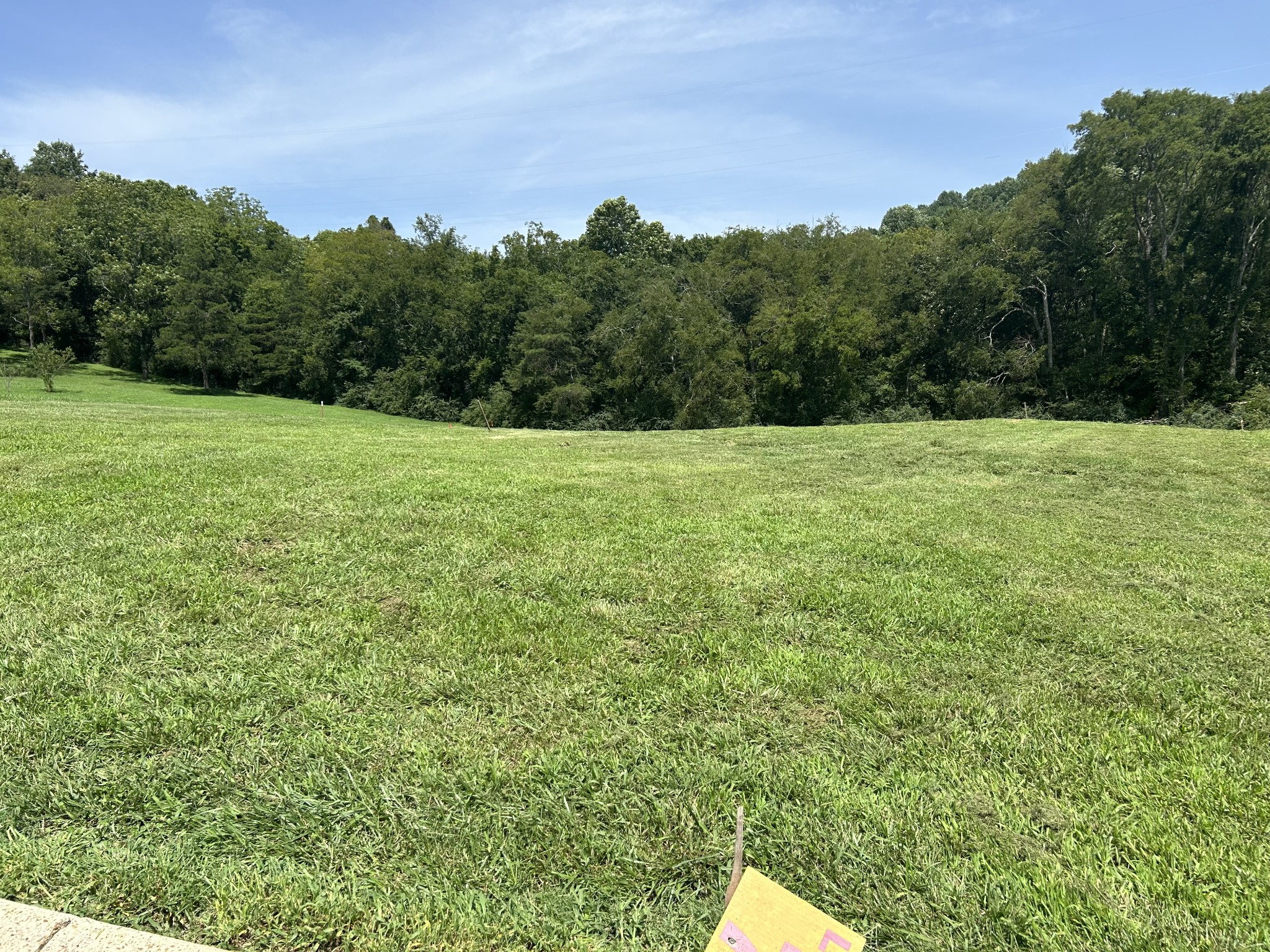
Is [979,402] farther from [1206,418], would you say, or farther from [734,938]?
[734,938]

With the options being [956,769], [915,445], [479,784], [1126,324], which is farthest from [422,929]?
[1126,324]

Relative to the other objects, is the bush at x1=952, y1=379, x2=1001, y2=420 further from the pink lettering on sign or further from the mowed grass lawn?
the pink lettering on sign

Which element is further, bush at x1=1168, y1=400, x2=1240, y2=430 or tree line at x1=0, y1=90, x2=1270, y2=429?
tree line at x1=0, y1=90, x2=1270, y2=429

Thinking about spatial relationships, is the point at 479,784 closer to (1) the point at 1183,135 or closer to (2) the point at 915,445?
(2) the point at 915,445

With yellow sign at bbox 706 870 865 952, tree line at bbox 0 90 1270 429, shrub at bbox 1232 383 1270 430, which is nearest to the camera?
yellow sign at bbox 706 870 865 952

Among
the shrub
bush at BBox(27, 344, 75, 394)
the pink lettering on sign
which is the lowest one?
the pink lettering on sign

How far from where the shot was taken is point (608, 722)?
2832mm

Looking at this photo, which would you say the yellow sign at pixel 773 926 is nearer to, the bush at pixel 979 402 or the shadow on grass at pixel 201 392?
the bush at pixel 979 402

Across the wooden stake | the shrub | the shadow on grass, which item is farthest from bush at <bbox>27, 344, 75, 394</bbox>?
the shrub

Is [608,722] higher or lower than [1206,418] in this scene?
lower

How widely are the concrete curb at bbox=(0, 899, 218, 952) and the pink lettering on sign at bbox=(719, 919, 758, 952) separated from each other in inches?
53.9

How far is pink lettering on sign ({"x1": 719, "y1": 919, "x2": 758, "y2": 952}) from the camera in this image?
1.71m

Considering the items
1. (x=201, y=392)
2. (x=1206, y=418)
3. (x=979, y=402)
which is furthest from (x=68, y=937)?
(x=201, y=392)

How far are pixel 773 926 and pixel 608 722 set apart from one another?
1209 millimetres
